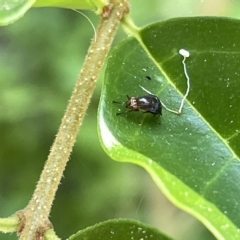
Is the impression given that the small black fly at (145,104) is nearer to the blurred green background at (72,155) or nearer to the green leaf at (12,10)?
the green leaf at (12,10)

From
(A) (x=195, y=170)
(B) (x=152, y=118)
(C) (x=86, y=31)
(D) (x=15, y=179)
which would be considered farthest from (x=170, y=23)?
(D) (x=15, y=179)

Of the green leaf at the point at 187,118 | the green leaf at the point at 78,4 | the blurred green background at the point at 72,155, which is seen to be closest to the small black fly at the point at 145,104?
the green leaf at the point at 187,118

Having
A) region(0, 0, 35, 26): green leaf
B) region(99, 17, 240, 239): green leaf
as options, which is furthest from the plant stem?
region(0, 0, 35, 26): green leaf

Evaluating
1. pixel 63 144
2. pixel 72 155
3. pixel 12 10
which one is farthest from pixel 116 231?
pixel 72 155

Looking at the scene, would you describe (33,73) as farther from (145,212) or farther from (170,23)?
(170,23)

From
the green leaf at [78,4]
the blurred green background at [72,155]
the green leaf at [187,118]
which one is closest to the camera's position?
the green leaf at [187,118]

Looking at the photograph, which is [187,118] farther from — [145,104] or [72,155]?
[72,155]
